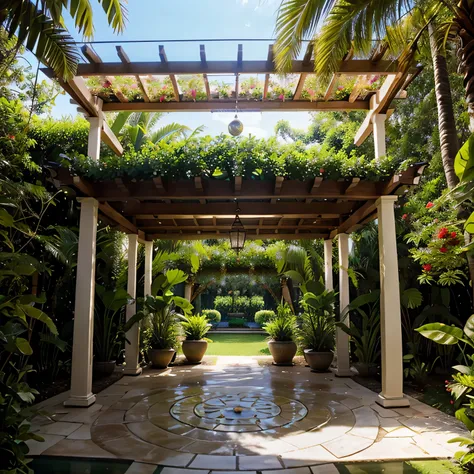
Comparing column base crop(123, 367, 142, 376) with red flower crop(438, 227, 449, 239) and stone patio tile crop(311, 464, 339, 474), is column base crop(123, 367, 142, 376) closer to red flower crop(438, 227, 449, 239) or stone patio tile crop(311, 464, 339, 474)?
stone patio tile crop(311, 464, 339, 474)

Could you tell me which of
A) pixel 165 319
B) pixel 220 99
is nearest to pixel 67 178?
pixel 220 99

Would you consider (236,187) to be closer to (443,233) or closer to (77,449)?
(443,233)

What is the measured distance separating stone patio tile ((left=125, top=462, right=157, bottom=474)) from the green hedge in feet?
12.5

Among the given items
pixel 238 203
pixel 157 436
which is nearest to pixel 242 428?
pixel 157 436

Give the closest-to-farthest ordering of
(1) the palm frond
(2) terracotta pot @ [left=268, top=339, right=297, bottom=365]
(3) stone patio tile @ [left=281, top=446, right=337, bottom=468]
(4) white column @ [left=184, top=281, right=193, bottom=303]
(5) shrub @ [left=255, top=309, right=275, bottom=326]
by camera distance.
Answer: (3) stone patio tile @ [left=281, top=446, right=337, bottom=468]
(1) the palm frond
(2) terracotta pot @ [left=268, top=339, right=297, bottom=365]
(4) white column @ [left=184, top=281, right=193, bottom=303]
(5) shrub @ [left=255, top=309, right=275, bottom=326]

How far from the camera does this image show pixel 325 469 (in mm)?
4094

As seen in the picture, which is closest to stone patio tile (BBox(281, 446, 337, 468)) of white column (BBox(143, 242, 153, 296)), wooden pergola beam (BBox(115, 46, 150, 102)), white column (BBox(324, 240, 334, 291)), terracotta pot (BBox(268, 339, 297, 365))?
wooden pergola beam (BBox(115, 46, 150, 102))

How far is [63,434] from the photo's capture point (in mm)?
5059

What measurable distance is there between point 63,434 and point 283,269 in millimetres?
8699

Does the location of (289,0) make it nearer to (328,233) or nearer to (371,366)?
(328,233)

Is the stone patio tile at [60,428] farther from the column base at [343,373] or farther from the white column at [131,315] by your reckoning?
the column base at [343,373]

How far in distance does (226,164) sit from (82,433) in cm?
407

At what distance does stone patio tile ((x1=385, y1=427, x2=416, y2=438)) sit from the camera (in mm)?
5043

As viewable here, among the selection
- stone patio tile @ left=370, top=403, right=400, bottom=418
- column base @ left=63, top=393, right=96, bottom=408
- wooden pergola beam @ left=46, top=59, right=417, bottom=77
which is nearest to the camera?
stone patio tile @ left=370, top=403, right=400, bottom=418
